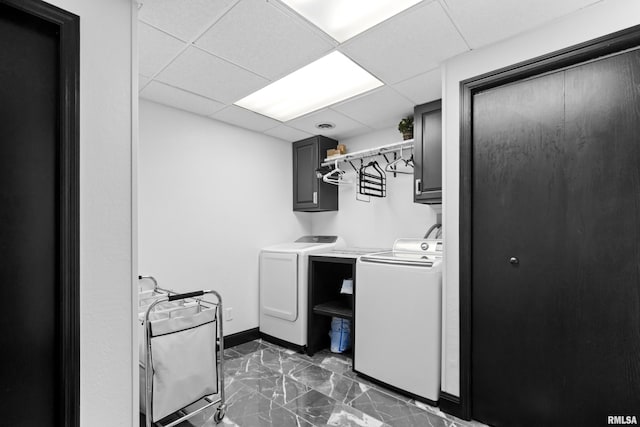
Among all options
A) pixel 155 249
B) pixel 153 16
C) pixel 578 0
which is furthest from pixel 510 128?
pixel 155 249

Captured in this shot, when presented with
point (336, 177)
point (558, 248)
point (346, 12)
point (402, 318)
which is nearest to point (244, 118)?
point (336, 177)

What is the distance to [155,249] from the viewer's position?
266 cm

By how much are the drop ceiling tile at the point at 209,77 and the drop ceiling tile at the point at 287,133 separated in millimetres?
815

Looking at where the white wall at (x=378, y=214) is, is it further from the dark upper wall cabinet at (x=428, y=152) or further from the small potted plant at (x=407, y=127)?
the dark upper wall cabinet at (x=428, y=152)

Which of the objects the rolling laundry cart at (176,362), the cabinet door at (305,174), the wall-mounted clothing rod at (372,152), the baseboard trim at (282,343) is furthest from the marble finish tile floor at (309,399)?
the wall-mounted clothing rod at (372,152)

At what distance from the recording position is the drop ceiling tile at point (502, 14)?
4.96ft

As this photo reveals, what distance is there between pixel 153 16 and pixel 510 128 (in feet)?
6.71

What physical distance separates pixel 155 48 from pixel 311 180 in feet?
6.65

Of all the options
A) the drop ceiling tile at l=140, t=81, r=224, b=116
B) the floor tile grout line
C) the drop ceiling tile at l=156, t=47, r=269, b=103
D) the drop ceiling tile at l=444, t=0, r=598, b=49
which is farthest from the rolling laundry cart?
the drop ceiling tile at l=444, t=0, r=598, b=49

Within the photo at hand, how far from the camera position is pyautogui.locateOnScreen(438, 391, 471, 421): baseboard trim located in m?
1.93

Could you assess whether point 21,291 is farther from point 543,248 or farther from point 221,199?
point 543,248

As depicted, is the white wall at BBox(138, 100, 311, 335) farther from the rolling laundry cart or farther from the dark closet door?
the dark closet door

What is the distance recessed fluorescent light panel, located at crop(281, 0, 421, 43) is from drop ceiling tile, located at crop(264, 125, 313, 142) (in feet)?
5.21

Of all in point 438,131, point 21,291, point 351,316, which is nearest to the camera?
point 21,291
